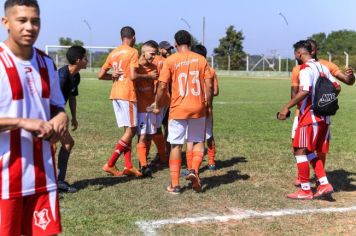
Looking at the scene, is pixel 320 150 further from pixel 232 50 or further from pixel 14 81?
pixel 232 50

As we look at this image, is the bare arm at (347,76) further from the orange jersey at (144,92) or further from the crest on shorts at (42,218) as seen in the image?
the crest on shorts at (42,218)

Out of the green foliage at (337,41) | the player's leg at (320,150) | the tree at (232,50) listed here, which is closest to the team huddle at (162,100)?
the player's leg at (320,150)

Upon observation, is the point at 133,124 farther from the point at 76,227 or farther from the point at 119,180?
the point at 76,227

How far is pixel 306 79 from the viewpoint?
233 inches

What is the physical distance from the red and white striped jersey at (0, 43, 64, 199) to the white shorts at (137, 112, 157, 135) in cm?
469

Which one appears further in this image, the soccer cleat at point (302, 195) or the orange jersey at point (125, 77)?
the orange jersey at point (125, 77)

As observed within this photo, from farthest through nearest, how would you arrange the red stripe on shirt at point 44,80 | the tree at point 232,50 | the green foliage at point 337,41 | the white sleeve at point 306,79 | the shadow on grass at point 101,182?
the green foliage at point 337,41 < the tree at point 232,50 < the shadow on grass at point 101,182 < the white sleeve at point 306,79 < the red stripe on shirt at point 44,80

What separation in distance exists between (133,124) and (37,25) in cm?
456

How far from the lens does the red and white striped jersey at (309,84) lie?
5.93 metres

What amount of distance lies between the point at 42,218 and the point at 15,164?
1.25 feet

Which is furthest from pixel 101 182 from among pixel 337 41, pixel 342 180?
pixel 337 41

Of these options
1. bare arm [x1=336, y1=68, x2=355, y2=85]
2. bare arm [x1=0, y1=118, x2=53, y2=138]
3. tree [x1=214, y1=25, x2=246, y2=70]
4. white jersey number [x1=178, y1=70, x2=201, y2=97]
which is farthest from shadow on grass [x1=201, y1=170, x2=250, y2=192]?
tree [x1=214, y1=25, x2=246, y2=70]

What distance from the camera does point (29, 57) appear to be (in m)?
2.90

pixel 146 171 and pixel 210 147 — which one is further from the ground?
pixel 210 147
